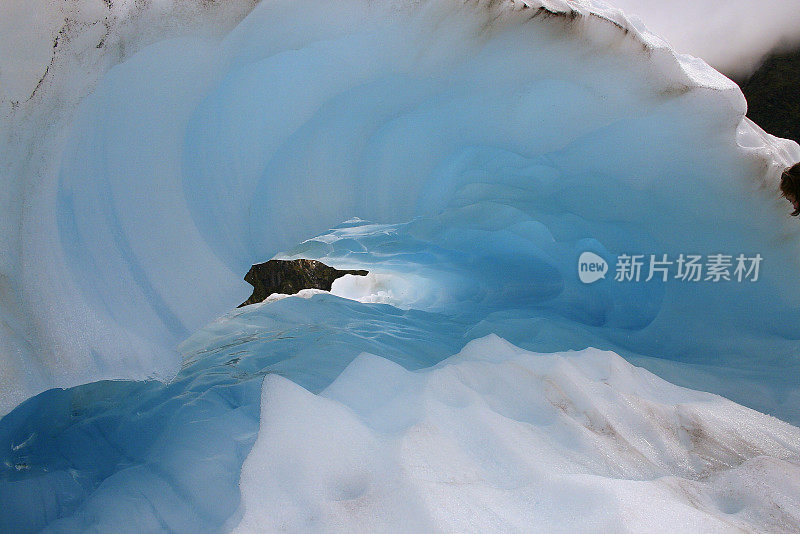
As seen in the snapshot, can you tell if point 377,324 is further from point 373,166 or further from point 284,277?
point 284,277

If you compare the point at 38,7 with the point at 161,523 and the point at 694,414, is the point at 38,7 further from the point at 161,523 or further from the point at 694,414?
the point at 694,414

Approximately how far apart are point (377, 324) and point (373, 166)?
3.92 feet

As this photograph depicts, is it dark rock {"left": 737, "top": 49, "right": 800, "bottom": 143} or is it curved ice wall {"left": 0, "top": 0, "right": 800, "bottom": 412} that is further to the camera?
dark rock {"left": 737, "top": 49, "right": 800, "bottom": 143}

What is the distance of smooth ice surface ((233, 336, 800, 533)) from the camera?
3.48ft

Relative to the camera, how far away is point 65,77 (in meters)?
1.27

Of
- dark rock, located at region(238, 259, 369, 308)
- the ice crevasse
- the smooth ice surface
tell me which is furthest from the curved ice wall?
dark rock, located at region(238, 259, 369, 308)

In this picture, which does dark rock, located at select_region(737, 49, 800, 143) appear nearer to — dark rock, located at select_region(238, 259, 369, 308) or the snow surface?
the snow surface

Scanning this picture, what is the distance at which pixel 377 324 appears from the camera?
326 cm

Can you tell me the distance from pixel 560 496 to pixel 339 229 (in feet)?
7.97

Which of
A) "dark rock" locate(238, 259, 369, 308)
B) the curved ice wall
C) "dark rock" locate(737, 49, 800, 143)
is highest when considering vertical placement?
"dark rock" locate(737, 49, 800, 143)

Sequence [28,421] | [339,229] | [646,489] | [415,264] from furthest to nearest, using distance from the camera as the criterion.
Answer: [415,264] → [339,229] → [28,421] → [646,489]

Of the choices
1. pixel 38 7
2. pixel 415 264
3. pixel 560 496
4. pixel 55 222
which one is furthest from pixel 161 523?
pixel 415 264

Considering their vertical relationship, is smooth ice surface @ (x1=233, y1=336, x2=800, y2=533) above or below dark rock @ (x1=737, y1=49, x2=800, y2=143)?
below

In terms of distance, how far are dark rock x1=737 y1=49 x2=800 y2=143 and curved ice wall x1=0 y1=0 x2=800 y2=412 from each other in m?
10.2
